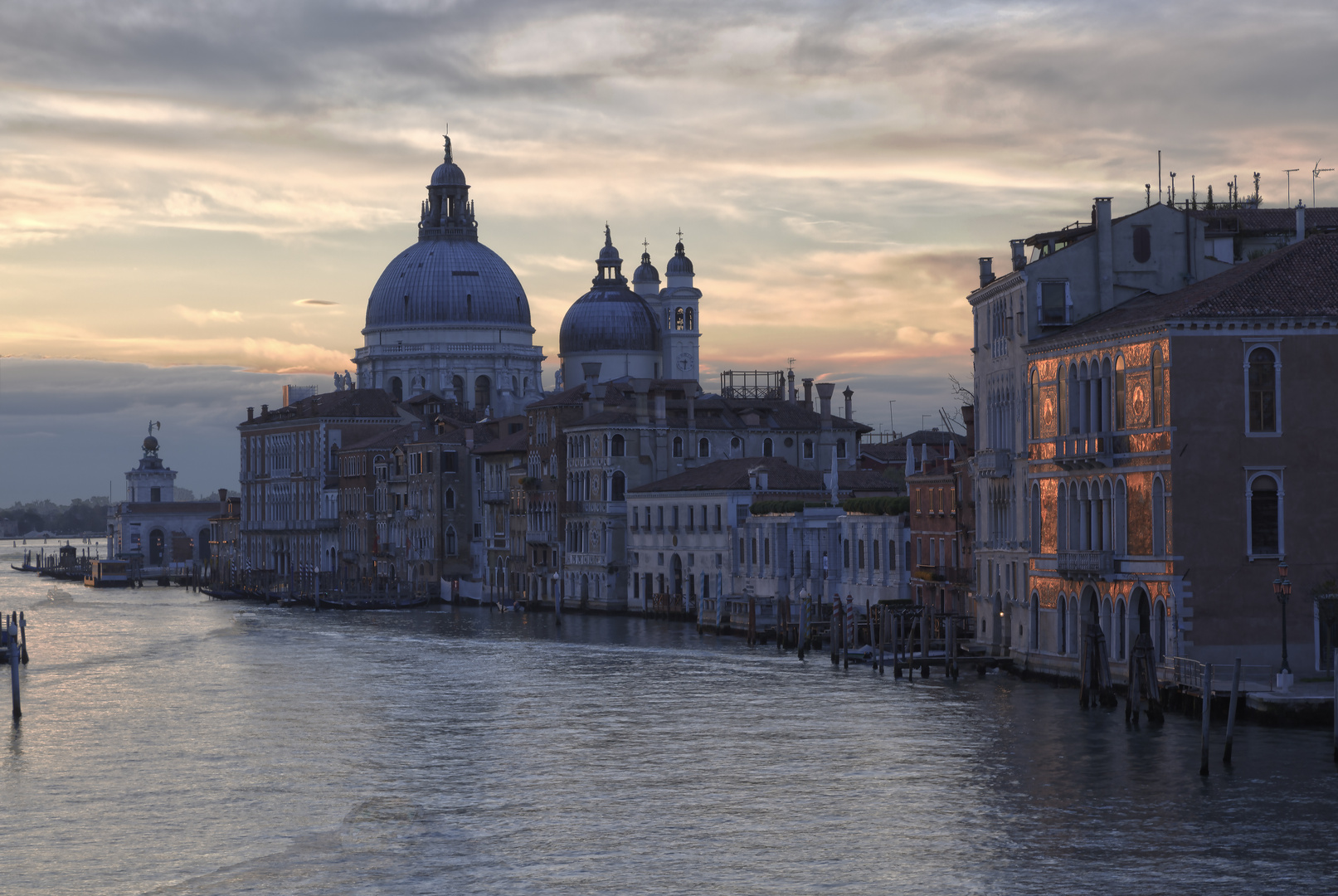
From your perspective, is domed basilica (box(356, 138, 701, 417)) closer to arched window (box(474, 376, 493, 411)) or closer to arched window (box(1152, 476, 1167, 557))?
arched window (box(474, 376, 493, 411))

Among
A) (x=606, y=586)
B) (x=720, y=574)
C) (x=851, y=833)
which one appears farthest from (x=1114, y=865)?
(x=606, y=586)

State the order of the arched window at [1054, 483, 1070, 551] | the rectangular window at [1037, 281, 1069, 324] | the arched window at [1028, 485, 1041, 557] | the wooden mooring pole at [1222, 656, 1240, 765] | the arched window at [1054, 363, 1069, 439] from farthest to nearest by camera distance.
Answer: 1. the arched window at [1028, 485, 1041, 557]
2. the rectangular window at [1037, 281, 1069, 324]
3. the arched window at [1054, 483, 1070, 551]
4. the arched window at [1054, 363, 1069, 439]
5. the wooden mooring pole at [1222, 656, 1240, 765]

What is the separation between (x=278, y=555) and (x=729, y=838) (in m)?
104

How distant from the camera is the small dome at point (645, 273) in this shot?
404 ft

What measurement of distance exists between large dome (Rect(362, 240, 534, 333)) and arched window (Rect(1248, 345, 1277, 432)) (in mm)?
97313

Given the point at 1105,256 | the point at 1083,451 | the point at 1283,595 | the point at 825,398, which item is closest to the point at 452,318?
the point at 825,398

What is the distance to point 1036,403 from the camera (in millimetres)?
45500

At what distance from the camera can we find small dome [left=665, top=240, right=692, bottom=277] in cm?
11575

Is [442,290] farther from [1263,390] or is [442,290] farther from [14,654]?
[1263,390]

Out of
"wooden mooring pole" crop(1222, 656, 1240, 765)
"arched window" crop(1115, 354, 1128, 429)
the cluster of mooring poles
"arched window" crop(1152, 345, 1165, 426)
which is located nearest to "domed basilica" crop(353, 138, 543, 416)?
the cluster of mooring poles

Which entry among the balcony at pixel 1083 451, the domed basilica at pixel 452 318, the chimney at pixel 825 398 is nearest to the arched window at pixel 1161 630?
the balcony at pixel 1083 451

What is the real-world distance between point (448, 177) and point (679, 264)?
89.2 ft

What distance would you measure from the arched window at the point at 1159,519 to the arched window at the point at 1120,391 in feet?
6.32

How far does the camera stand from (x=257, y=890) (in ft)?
83.3
